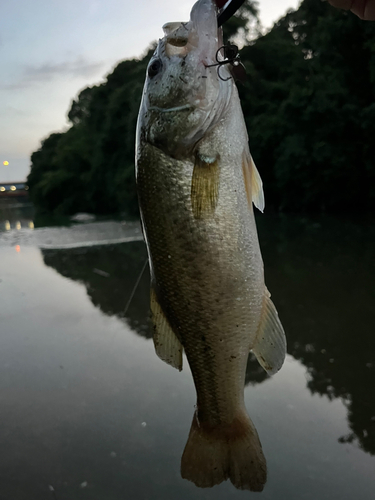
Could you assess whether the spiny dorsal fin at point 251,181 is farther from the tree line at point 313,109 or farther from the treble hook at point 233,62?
the tree line at point 313,109

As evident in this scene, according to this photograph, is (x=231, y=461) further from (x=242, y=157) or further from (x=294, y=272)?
(x=294, y=272)

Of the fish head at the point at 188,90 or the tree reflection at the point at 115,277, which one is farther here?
the tree reflection at the point at 115,277

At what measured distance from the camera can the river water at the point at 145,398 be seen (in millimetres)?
3160

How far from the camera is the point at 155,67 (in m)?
1.73

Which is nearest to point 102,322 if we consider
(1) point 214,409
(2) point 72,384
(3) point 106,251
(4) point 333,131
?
(2) point 72,384

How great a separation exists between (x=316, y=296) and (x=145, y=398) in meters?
3.77

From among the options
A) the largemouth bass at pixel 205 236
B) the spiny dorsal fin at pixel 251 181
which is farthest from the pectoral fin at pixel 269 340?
the spiny dorsal fin at pixel 251 181

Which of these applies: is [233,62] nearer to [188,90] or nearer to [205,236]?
[188,90]

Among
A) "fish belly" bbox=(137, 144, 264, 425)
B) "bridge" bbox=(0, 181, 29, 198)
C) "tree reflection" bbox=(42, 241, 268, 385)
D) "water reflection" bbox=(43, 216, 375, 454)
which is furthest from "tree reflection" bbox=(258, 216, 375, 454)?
"bridge" bbox=(0, 181, 29, 198)

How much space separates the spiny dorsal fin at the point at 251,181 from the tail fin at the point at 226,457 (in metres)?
0.88

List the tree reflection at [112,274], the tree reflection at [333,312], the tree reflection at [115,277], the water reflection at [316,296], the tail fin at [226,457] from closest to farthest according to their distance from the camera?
the tail fin at [226,457] < the tree reflection at [333,312] < the water reflection at [316,296] < the tree reflection at [115,277] < the tree reflection at [112,274]

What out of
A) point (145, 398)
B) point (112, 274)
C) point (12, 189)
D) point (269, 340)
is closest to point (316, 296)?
point (145, 398)

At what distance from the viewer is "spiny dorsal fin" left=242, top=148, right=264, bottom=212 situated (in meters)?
1.66

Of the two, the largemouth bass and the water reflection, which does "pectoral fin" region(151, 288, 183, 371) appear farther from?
the water reflection
